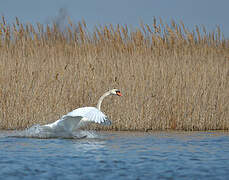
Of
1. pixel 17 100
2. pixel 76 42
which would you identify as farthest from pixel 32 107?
pixel 76 42

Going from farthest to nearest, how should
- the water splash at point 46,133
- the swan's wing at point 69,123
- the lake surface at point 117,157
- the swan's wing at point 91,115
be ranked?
the water splash at point 46,133, the swan's wing at point 69,123, the swan's wing at point 91,115, the lake surface at point 117,157

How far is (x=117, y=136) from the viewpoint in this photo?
925cm

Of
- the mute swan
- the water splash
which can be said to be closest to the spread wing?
the mute swan

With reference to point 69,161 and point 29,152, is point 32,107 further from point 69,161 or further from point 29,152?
point 69,161

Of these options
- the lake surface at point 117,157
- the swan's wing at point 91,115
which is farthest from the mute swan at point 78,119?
the lake surface at point 117,157

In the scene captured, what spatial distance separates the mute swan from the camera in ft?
25.8

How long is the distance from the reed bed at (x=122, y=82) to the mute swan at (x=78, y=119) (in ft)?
4.26

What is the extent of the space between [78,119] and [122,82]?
2195 mm

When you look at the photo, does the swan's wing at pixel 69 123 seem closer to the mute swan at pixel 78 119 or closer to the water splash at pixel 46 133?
the mute swan at pixel 78 119

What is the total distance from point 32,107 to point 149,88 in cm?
247

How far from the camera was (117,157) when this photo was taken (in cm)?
689

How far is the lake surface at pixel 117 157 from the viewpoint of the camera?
5.81m

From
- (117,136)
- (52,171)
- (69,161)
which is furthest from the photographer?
(117,136)

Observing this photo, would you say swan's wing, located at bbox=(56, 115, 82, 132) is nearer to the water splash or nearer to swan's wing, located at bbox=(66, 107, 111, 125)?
the water splash
